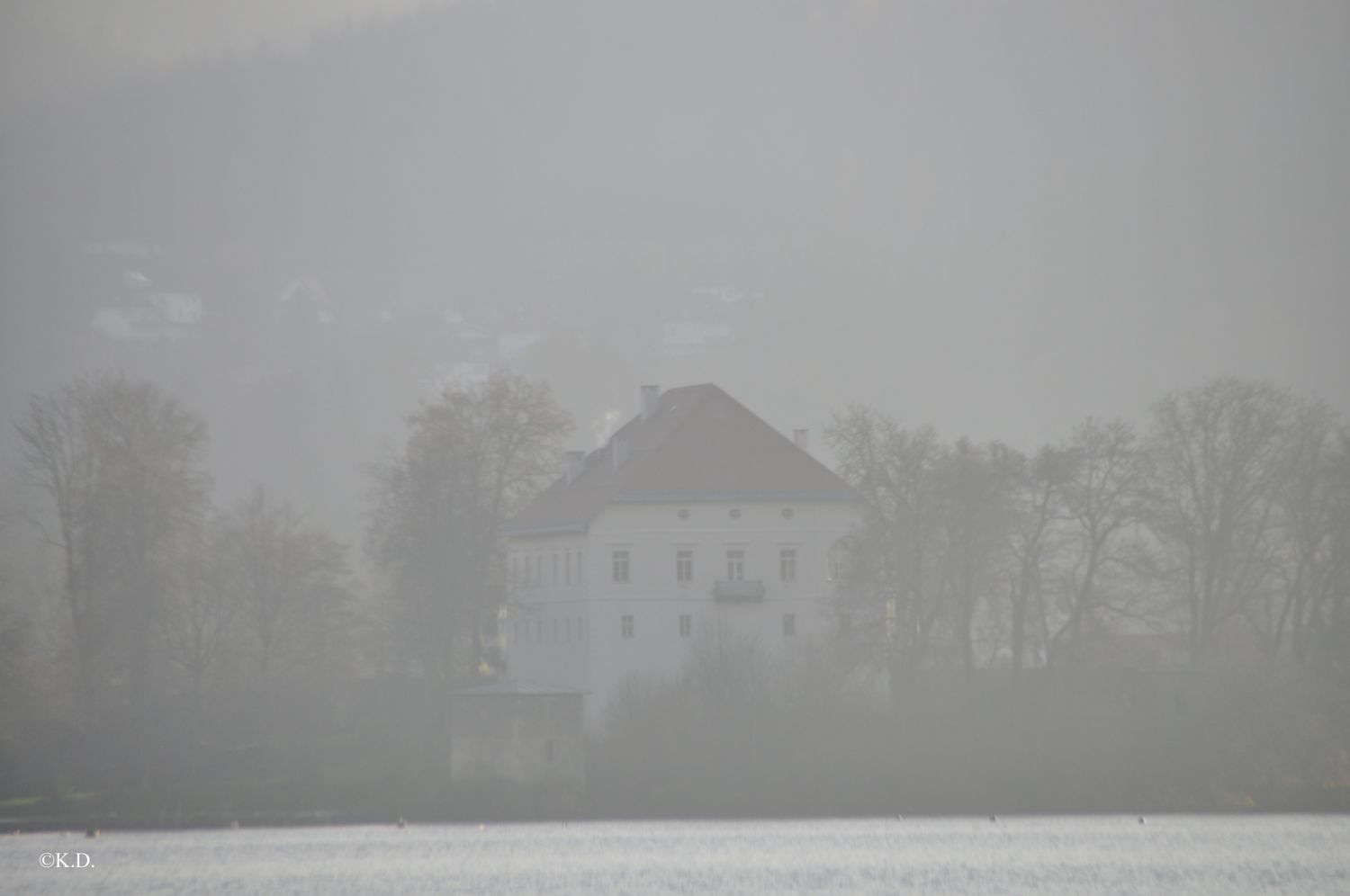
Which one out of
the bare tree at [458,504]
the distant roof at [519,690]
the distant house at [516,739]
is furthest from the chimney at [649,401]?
the distant house at [516,739]

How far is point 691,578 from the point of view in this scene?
7250 cm

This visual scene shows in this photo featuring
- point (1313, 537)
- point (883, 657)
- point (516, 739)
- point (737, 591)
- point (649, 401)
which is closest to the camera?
point (516, 739)

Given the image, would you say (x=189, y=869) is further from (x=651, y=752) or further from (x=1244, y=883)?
(x=1244, y=883)

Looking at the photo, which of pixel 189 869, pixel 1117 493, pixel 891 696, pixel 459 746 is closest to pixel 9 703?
pixel 189 869

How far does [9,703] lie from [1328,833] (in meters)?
38.4

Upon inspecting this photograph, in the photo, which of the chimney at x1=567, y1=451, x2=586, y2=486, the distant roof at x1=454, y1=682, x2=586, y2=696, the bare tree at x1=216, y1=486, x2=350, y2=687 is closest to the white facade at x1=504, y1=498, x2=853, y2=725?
the chimney at x1=567, y1=451, x2=586, y2=486

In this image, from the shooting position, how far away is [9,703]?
5609 centimetres

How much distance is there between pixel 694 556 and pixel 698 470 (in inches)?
133

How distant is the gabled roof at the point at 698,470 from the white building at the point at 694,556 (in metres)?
0.07

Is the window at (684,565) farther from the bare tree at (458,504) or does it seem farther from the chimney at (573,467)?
the chimney at (573,467)

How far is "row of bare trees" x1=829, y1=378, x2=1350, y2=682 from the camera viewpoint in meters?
60.9

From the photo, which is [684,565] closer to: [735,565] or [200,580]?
[735,565]

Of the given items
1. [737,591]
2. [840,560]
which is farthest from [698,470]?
[840,560]

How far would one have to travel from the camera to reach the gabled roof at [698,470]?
238 feet
